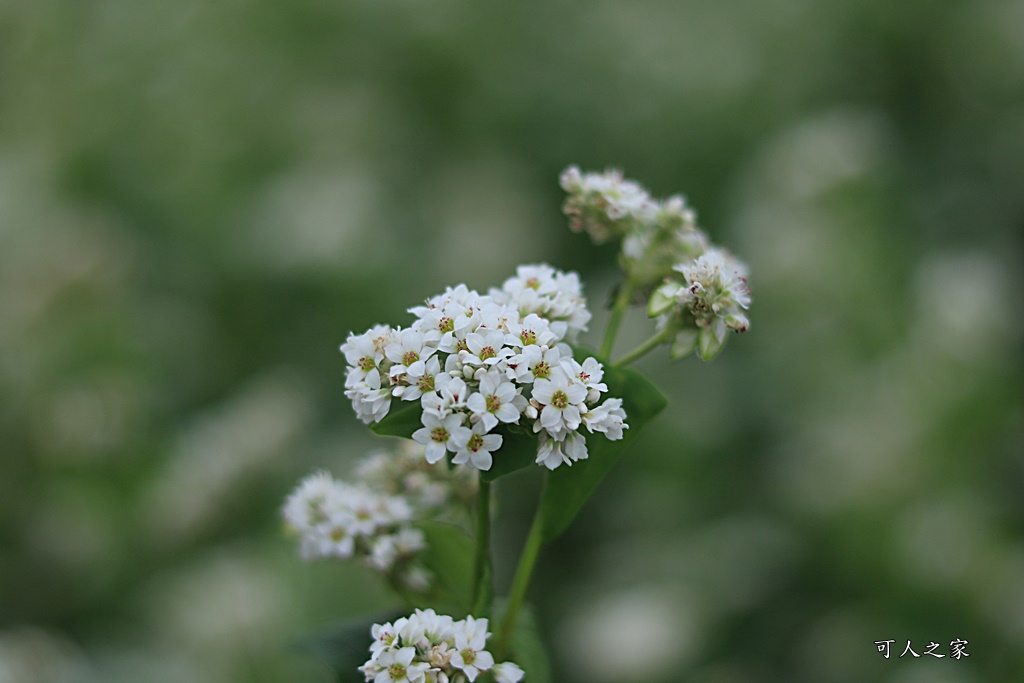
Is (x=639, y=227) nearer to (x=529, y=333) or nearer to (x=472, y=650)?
(x=529, y=333)

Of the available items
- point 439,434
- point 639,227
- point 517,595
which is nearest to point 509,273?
point 639,227

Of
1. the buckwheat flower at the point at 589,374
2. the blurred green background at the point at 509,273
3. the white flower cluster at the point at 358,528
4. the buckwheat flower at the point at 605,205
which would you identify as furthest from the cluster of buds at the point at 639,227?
the blurred green background at the point at 509,273

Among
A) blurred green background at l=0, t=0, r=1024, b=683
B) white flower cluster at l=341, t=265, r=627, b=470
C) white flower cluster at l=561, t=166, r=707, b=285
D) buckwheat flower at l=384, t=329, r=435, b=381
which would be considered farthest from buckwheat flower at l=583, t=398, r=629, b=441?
blurred green background at l=0, t=0, r=1024, b=683

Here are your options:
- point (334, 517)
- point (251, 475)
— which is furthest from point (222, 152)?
point (334, 517)

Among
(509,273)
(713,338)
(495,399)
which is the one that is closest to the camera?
(495,399)

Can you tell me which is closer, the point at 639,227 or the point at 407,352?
the point at 407,352

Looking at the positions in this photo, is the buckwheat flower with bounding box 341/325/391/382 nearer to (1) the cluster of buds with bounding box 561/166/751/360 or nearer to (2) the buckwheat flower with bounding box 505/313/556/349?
(2) the buckwheat flower with bounding box 505/313/556/349

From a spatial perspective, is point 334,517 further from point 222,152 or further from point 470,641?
point 222,152

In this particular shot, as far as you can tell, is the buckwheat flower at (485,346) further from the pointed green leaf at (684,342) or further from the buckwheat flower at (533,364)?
the pointed green leaf at (684,342)
